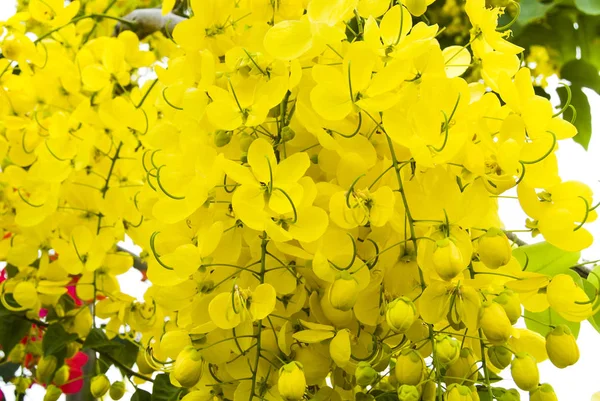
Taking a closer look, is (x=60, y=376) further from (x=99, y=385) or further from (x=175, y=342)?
(x=175, y=342)

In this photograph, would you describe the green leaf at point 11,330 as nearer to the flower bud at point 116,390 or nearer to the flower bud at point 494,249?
the flower bud at point 116,390

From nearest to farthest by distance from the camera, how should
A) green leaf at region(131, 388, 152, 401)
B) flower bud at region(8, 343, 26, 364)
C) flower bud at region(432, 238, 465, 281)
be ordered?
1. flower bud at region(432, 238, 465, 281)
2. green leaf at region(131, 388, 152, 401)
3. flower bud at region(8, 343, 26, 364)

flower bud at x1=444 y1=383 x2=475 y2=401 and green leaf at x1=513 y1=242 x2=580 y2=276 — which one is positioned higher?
flower bud at x1=444 y1=383 x2=475 y2=401

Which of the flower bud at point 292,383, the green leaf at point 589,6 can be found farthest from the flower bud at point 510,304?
the green leaf at point 589,6

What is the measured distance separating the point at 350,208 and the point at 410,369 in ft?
0.27

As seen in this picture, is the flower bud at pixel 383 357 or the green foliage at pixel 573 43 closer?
the flower bud at pixel 383 357

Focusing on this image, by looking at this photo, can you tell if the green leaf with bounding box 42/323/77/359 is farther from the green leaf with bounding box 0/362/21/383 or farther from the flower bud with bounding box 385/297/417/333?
the flower bud with bounding box 385/297/417/333

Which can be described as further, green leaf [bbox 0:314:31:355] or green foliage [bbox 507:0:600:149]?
green foliage [bbox 507:0:600:149]

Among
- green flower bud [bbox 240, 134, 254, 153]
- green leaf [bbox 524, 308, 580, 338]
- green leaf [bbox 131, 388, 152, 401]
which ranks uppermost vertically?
green flower bud [bbox 240, 134, 254, 153]

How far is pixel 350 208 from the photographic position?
0.33m

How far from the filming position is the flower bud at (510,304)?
0.33 metres

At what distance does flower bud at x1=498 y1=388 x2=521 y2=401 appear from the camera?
0.34 meters

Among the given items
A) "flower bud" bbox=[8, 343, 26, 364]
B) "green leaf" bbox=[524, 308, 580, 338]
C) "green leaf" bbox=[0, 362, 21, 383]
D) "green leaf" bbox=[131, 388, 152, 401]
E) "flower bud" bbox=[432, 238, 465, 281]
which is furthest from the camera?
"green leaf" bbox=[0, 362, 21, 383]

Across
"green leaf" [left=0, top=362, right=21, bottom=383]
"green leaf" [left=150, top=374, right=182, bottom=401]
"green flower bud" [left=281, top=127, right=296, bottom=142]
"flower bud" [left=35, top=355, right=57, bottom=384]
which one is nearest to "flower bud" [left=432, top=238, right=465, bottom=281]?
"green flower bud" [left=281, top=127, right=296, bottom=142]
